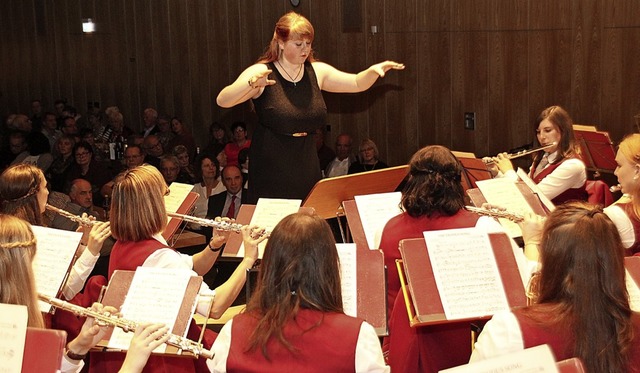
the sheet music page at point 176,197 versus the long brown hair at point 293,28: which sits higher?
the long brown hair at point 293,28

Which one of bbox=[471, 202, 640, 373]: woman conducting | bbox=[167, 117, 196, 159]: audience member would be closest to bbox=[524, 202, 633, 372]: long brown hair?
bbox=[471, 202, 640, 373]: woman conducting

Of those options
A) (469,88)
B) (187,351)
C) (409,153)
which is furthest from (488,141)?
(187,351)

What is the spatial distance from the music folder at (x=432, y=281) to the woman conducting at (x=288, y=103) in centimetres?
173

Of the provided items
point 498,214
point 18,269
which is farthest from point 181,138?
point 18,269

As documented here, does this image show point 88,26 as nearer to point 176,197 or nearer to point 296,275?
point 176,197

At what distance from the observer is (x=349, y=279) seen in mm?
3273

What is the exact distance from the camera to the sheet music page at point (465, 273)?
307 cm

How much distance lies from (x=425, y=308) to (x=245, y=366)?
0.87m

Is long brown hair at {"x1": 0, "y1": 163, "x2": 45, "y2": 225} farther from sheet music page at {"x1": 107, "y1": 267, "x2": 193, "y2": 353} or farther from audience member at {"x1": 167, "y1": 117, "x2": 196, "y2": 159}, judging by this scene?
audience member at {"x1": 167, "y1": 117, "x2": 196, "y2": 159}

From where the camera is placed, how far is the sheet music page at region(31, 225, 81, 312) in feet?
10.9

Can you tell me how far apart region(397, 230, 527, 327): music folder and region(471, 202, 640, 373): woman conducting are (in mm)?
661

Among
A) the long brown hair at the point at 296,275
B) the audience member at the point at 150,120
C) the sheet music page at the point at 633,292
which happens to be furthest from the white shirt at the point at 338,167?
the long brown hair at the point at 296,275

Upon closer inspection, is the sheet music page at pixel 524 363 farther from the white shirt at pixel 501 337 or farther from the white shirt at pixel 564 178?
the white shirt at pixel 564 178

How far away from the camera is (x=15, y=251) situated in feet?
8.34
